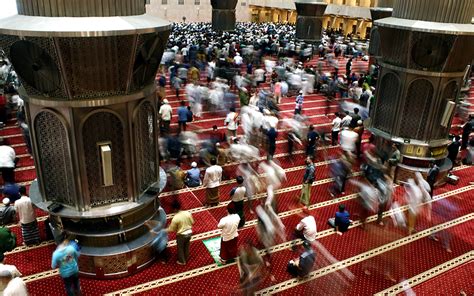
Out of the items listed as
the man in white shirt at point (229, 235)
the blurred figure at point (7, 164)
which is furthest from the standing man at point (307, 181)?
the blurred figure at point (7, 164)

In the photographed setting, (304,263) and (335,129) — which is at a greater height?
(335,129)

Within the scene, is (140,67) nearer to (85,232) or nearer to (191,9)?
(85,232)

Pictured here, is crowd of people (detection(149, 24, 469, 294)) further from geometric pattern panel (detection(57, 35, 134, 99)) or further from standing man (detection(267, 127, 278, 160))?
geometric pattern panel (detection(57, 35, 134, 99))

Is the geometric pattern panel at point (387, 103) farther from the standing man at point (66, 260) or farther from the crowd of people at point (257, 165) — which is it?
the standing man at point (66, 260)

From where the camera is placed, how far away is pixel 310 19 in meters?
20.8

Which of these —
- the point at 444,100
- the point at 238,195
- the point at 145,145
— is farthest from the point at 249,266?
the point at 444,100

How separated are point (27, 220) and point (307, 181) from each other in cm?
458

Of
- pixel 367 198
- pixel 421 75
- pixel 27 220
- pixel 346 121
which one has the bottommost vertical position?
pixel 27 220

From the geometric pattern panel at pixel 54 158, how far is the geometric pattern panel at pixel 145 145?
0.86m

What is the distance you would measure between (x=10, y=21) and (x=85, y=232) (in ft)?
8.97

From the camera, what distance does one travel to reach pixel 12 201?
271 inches

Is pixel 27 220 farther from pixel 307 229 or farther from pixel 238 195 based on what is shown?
pixel 307 229

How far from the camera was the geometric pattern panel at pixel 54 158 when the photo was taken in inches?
195

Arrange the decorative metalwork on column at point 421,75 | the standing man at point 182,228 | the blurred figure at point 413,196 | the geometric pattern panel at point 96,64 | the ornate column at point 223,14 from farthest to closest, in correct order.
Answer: the ornate column at point 223,14 < the decorative metalwork on column at point 421,75 < the blurred figure at point 413,196 < the standing man at point 182,228 < the geometric pattern panel at point 96,64
